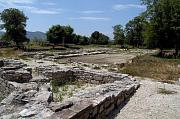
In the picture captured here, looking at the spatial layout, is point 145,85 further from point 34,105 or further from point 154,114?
point 34,105

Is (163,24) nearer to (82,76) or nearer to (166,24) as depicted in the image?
(166,24)

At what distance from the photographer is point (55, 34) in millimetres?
62156

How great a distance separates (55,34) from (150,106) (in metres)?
52.6

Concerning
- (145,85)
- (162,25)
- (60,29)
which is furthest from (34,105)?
(60,29)

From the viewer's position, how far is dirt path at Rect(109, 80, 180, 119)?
376 inches

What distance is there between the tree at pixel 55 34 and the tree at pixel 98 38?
22.5 metres

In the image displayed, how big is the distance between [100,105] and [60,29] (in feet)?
182

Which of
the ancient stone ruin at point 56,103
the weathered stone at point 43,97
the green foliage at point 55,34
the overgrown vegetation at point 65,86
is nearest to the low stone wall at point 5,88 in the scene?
the ancient stone ruin at point 56,103

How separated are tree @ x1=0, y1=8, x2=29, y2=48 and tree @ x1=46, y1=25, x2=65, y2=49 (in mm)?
Answer: 8618

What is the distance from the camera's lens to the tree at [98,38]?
85.5m

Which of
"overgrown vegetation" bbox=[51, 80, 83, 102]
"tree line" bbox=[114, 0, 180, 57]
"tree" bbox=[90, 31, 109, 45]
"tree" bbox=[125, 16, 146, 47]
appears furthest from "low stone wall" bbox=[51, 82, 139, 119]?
"tree" bbox=[90, 31, 109, 45]

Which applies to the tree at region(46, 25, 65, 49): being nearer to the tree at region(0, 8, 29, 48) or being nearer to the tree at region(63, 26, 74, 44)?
the tree at region(63, 26, 74, 44)

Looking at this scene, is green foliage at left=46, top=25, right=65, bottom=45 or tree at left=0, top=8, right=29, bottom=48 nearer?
tree at left=0, top=8, right=29, bottom=48

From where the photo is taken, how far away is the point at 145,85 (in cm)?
1496
